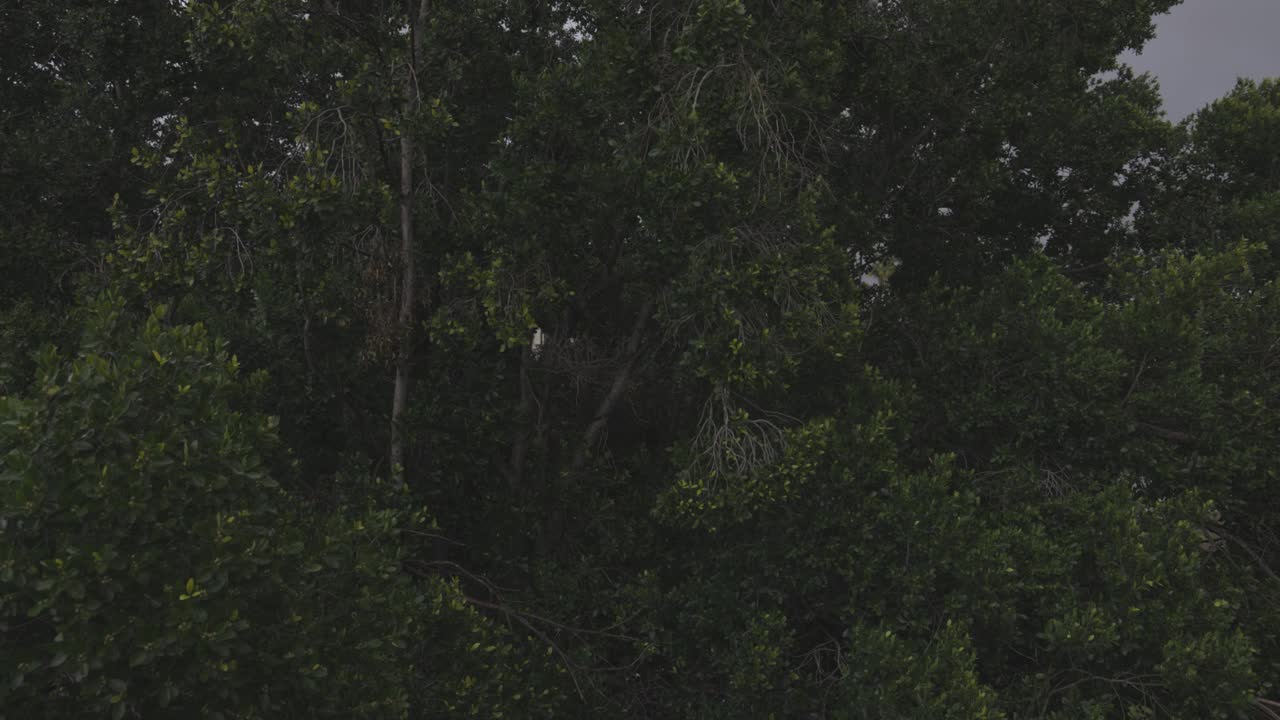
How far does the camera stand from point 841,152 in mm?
10797

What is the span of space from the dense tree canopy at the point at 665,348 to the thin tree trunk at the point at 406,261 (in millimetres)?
52

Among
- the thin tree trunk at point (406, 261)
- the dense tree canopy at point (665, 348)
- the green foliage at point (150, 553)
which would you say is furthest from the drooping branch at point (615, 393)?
the green foliage at point (150, 553)

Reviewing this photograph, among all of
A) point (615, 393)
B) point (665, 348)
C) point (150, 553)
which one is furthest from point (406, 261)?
point (150, 553)

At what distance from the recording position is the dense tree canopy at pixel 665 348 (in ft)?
23.8

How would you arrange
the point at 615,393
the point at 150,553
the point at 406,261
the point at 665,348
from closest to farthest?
the point at 150,553 → the point at 406,261 → the point at 615,393 → the point at 665,348

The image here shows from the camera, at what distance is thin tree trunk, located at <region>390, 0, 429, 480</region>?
8156 mm

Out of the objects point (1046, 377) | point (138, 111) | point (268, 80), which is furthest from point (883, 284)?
point (138, 111)

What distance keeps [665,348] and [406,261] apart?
9.55 feet

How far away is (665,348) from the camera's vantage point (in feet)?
33.1

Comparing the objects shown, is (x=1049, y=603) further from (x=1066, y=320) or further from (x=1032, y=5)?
(x=1032, y=5)

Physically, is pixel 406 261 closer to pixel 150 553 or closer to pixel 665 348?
pixel 665 348

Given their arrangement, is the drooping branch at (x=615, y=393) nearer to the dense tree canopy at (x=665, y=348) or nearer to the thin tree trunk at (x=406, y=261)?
the dense tree canopy at (x=665, y=348)

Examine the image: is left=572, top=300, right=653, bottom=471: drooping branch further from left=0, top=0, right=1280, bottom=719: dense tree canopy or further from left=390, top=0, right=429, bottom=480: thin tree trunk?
left=390, top=0, right=429, bottom=480: thin tree trunk

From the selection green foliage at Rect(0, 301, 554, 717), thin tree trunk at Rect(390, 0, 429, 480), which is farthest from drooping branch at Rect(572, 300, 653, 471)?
A: green foliage at Rect(0, 301, 554, 717)
